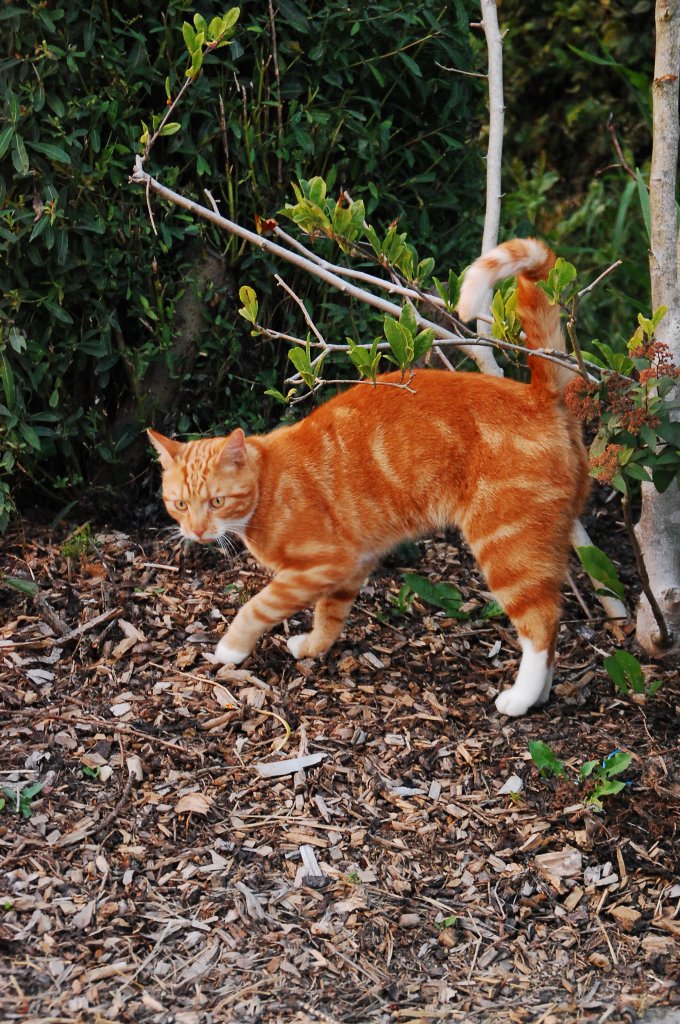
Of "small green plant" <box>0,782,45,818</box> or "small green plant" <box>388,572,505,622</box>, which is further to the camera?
"small green plant" <box>388,572,505,622</box>

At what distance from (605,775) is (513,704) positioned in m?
0.46

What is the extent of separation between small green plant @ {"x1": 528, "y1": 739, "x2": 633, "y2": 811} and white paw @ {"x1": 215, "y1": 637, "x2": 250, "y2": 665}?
107cm

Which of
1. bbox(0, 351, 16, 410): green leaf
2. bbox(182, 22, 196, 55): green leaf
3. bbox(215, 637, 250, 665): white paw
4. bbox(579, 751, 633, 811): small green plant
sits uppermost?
bbox(182, 22, 196, 55): green leaf

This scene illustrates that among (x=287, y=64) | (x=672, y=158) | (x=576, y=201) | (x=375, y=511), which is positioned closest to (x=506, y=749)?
(x=375, y=511)

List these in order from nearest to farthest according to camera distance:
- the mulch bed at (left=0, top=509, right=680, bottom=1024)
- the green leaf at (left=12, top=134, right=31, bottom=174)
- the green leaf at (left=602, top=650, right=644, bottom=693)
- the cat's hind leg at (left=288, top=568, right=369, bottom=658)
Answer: the mulch bed at (left=0, top=509, right=680, bottom=1024) → the green leaf at (left=602, top=650, right=644, bottom=693) → the green leaf at (left=12, top=134, right=31, bottom=174) → the cat's hind leg at (left=288, top=568, right=369, bottom=658)

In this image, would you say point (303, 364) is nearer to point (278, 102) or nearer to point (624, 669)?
point (624, 669)

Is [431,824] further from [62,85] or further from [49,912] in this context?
[62,85]

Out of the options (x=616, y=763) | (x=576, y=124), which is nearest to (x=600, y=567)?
(x=616, y=763)

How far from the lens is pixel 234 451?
3908 mm

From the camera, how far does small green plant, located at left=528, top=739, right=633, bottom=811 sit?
3379mm

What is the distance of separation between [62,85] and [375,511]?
1.90 metres

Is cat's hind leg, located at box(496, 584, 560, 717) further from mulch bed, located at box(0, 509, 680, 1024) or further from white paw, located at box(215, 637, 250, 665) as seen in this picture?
white paw, located at box(215, 637, 250, 665)

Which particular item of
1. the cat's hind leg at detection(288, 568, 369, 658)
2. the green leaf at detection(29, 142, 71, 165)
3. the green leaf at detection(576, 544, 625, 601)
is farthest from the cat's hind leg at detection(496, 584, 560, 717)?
the green leaf at detection(29, 142, 71, 165)

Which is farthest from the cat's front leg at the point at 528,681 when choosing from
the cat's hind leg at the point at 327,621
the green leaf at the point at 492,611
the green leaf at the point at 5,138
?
the green leaf at the point at 5,138
